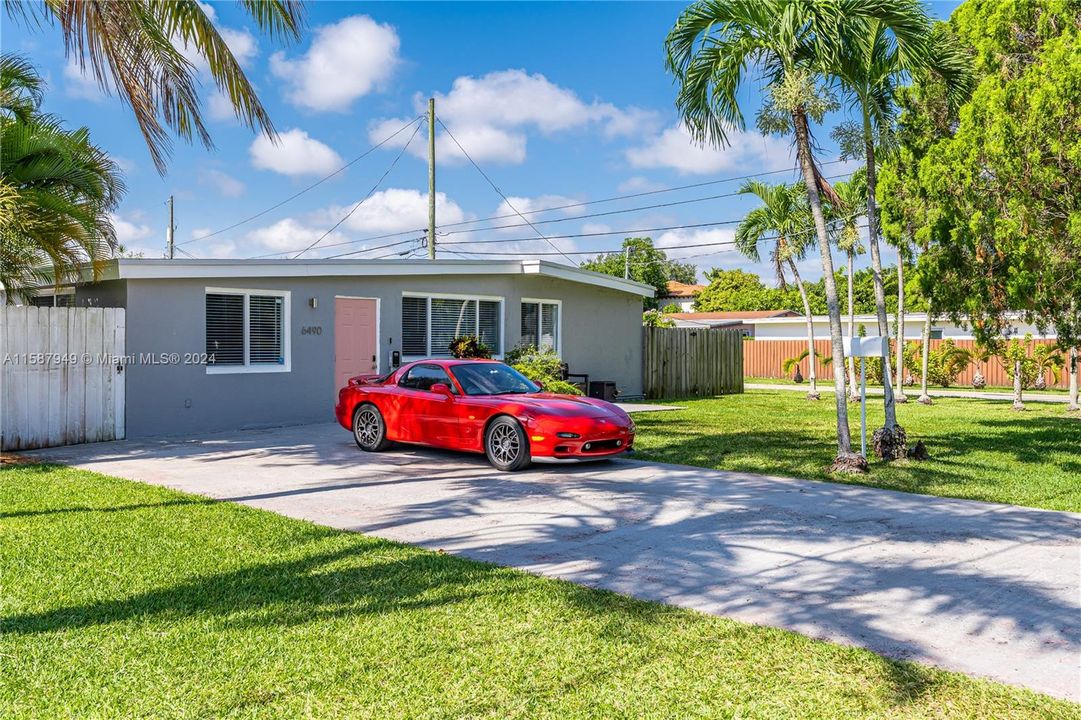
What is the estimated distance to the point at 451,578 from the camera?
5.37 meters

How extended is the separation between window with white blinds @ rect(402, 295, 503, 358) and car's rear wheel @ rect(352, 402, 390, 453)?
496 cm

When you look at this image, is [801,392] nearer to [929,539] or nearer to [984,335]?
[984,335]

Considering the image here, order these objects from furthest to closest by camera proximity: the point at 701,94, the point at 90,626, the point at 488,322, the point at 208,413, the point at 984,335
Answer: the point at 488,322 → the point at 208,413 → the point at 984,335 → the point at 701,94 → the point at 90,626

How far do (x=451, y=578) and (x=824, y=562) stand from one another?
267 centimetres

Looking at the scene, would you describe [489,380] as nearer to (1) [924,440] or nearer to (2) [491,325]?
(1) [924,440]

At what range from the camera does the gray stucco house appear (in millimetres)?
13070

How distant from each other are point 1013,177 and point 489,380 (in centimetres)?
689

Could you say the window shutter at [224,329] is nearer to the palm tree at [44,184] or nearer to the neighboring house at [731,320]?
the palm tree at [44,184]

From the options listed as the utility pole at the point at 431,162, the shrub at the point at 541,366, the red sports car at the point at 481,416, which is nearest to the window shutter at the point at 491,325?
the shrub at the point at 541,366

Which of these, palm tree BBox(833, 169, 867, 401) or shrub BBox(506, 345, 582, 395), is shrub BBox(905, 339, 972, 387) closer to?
palm tree BBox(833, 169, 867, 401)

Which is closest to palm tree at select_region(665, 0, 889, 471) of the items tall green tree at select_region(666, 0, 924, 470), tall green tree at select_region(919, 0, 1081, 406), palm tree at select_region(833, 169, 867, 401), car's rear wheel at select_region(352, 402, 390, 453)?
tall green tree at select_region(666, 0, 924, 470)

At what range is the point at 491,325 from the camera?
1850 cm

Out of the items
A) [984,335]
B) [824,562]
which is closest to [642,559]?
[824,562]

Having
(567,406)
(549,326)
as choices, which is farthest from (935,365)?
(567,406)
